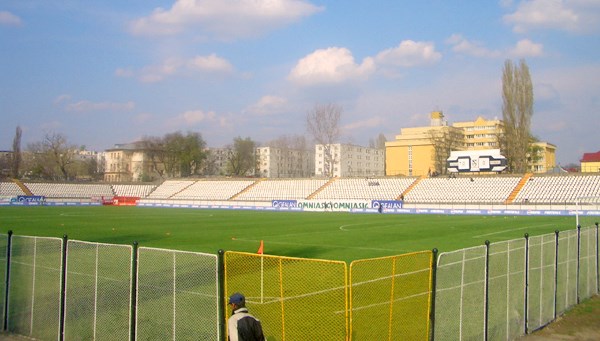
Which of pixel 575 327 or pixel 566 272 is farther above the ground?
pixel 566 272

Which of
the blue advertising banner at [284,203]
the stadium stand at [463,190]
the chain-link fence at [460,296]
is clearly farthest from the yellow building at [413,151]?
the chain-link fence at [460,296]

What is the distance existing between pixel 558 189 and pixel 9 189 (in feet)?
249

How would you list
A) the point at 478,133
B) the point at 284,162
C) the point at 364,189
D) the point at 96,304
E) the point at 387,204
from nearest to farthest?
1. the point at 96,304
2. the point at 387,204
3. the point at 364,189
4. the point at 478,133
5. the point at 284,162

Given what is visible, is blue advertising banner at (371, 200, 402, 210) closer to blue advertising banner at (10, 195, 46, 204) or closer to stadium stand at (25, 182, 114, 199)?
stadium stand at (25, 182, 114, 199)

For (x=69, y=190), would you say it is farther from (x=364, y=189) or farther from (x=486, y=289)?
(x=486, y=289)

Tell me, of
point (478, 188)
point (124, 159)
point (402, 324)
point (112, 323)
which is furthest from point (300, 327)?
point (124, 159)

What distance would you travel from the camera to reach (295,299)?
1337 centimetres

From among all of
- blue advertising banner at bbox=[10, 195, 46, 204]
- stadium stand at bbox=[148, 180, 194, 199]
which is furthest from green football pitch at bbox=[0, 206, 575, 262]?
stadium stand at bbox=[148, 180, 194, 199]

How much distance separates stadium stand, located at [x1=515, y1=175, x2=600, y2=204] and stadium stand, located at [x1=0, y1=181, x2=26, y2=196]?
70.0m

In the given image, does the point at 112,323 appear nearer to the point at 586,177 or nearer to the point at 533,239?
the point at 533,239

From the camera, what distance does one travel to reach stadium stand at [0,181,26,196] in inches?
3086

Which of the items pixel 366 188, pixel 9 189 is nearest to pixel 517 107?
pixel 366 188

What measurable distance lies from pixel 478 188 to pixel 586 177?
12.3 metres

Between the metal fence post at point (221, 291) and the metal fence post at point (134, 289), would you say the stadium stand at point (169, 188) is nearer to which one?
the metal fence post at point (134, 289)
